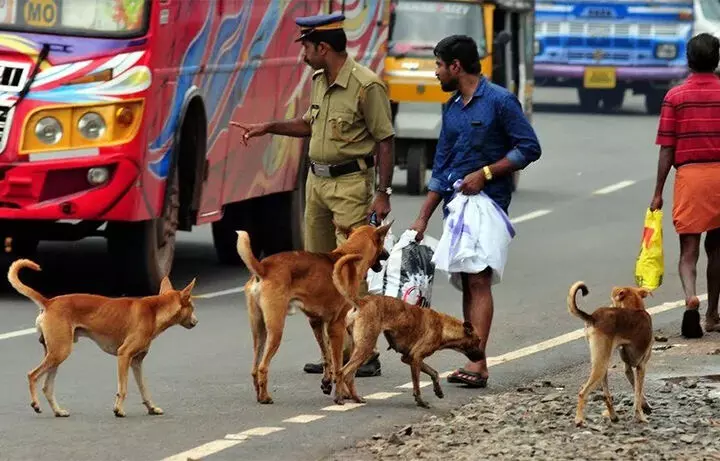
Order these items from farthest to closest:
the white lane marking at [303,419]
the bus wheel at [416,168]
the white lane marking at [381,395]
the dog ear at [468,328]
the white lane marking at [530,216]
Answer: the bus wheel at [416,168]
the white lane marking at [530,216]
the white lane marking at [381,395]
the dog ear at [468,328]
the white lane marking at [303,419]

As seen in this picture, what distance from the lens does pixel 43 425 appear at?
9734 millimetres

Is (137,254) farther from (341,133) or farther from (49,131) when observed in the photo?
(341,133)

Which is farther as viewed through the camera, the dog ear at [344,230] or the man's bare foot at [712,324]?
the man's bare foot at [712,324]

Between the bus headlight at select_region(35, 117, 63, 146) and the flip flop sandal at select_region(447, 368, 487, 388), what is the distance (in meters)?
3.98

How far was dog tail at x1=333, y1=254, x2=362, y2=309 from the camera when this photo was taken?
10.4 metres

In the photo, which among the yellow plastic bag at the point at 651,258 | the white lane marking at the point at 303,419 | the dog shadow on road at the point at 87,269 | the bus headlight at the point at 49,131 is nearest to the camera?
the white lane marking at the point at 303,419

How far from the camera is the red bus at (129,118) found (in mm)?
14094

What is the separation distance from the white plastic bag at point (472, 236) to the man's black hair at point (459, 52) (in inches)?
26.7

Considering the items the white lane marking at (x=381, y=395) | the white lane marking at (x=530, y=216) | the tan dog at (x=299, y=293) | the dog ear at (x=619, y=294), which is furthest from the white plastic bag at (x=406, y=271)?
the white lane marking at (x=530, y=216)

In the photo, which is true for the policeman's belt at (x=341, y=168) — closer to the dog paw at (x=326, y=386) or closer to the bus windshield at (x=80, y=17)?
the dog paw at (x=326, y=386)

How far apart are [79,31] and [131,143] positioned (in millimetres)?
814

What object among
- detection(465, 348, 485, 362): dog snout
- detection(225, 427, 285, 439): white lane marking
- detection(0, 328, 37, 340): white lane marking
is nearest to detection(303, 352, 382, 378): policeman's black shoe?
detection(465, 348, 485, 362): dog snout

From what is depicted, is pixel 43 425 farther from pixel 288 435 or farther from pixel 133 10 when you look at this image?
pixel 133 10

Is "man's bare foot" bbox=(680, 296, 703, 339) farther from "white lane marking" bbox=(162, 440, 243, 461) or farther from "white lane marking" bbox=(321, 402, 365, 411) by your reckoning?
"white lane marking" bbox=(162, 440, 243, 461)
